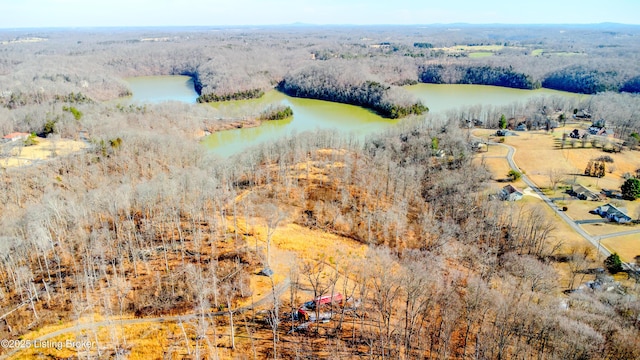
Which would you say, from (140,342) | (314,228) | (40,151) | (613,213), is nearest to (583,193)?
(613,213)

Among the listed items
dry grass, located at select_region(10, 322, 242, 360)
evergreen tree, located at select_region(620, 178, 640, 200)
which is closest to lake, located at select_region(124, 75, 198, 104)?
dry grass, located at select_region(10, 322, 242, 360)

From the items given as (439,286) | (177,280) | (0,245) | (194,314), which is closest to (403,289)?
(439,286)

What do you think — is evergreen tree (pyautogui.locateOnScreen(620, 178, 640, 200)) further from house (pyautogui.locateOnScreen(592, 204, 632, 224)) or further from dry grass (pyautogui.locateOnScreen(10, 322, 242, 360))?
dry grass (pyautogui.locateOnScreen(10, 322, 242, 360))

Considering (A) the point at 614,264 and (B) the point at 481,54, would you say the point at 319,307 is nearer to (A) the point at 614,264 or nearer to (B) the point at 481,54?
(A) the point at 614,264

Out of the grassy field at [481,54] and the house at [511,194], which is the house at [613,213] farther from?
the grassy field at [481,54]

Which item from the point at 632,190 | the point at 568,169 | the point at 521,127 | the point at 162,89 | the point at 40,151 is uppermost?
the point at 162,89

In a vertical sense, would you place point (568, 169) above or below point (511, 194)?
above

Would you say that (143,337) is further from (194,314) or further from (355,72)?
(355,72)
